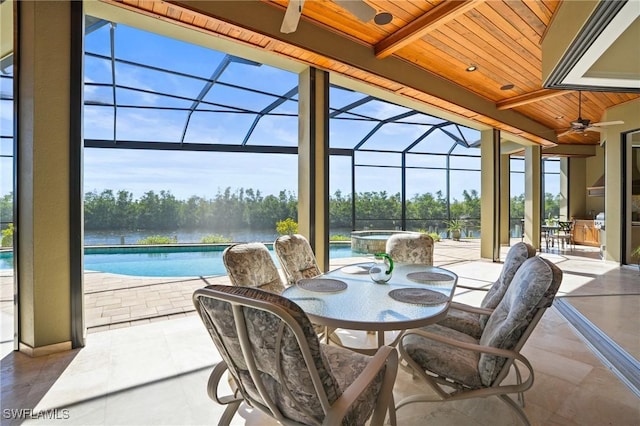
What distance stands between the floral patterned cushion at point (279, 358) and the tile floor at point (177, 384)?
2.38 feet

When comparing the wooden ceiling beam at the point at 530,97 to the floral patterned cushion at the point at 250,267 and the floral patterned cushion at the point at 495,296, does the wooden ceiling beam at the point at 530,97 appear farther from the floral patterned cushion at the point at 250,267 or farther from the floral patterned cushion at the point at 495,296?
the floral patterned cushion at the point at 250,267

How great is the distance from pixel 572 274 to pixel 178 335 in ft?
21.5

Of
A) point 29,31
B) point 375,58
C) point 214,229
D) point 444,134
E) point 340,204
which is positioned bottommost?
point 214,229

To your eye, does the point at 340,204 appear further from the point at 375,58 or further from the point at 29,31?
the point at 29,31

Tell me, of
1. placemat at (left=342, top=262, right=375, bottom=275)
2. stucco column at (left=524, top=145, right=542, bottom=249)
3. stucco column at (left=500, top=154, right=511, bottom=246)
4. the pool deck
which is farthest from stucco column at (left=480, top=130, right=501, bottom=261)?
the pool deck

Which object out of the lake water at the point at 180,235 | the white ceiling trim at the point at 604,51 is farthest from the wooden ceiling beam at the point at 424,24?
the lake water at the point at 180,235

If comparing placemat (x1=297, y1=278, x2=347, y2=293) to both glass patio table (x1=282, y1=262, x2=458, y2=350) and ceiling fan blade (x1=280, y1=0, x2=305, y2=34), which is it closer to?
glass patio table (x1=282, y1=262, x2=458, y2=350)

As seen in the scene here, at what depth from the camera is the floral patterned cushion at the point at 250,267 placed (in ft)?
7.54

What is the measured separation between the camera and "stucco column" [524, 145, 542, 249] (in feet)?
28.2

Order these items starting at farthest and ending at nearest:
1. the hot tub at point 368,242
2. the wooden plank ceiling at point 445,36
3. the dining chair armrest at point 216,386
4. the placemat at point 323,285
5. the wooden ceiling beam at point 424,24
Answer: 1. the hot tub at point 368,242
2. the wooden plank ceiling at point 445,36
3. the wooden ceiling beam at point 424,24
4. the placemat at point 323,285
5. the dining chair armrest at point 216,386

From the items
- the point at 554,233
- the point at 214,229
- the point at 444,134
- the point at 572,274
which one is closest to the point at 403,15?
the point at 572,274

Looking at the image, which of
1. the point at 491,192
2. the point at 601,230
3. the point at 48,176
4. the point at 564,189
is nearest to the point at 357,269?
the point at 48,176

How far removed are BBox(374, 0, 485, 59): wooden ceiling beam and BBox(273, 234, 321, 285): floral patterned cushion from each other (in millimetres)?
2401

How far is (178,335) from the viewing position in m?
2.99
